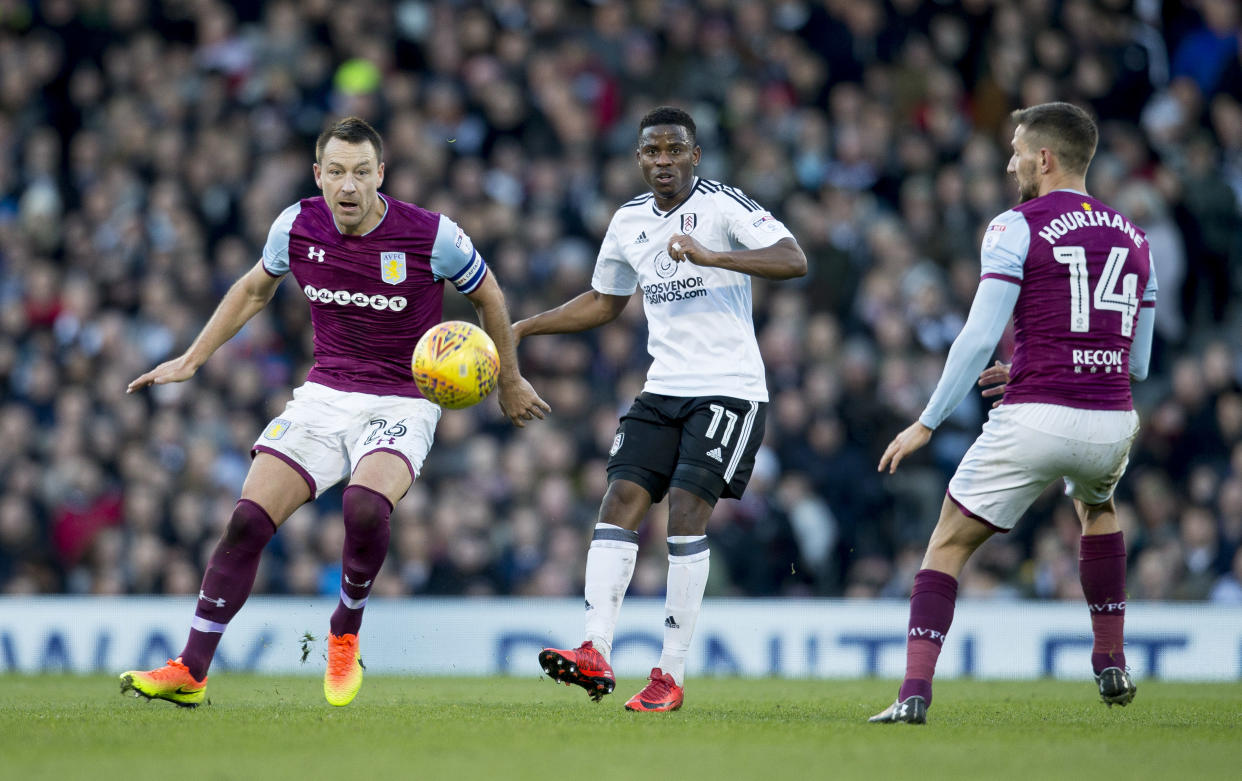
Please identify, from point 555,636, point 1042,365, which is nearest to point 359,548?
point 1042,365

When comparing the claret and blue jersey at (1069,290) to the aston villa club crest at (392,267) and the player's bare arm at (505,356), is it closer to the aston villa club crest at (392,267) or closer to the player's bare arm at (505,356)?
the player's bare arm at (505,356)

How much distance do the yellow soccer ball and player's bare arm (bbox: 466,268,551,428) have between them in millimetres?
435

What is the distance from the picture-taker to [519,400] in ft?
22.9

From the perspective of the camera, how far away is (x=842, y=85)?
14500mm

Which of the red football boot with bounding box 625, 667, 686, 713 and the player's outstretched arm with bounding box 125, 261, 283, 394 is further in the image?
the player's outstretched arm with bounding box 125, 261, 283, 394

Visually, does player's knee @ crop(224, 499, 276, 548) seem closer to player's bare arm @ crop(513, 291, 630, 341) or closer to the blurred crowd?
player's bare arm @ crop(513, 291, 630, 341)

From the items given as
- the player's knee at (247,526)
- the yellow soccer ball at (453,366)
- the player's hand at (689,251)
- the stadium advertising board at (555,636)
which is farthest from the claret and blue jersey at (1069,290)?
the stadium advertising board at (555,636)

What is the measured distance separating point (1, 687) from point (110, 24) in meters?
9.43

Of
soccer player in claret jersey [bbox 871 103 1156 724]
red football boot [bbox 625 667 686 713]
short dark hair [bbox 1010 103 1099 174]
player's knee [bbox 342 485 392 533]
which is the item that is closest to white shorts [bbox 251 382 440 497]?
player's knee [bbox 342 485 392 533]

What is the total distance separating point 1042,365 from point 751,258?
1.28m

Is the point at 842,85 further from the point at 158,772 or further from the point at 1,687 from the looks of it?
the point at 158,772

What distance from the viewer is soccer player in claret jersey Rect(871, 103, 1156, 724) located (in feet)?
19.2

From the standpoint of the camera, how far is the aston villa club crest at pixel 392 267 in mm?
6867

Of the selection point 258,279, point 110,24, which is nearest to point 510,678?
point 258,279
